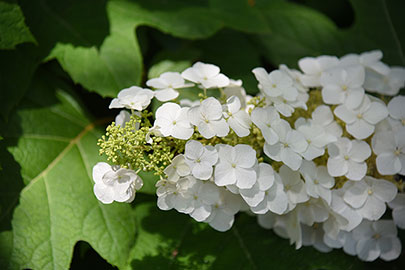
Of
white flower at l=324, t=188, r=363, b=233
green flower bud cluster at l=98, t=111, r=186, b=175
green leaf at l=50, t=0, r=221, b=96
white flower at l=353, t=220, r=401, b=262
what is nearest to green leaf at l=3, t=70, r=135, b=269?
green leaf at l=50, t=0, r=221, b=96

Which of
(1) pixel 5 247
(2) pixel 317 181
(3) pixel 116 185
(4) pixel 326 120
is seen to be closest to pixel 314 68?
(4) pixel 326 120

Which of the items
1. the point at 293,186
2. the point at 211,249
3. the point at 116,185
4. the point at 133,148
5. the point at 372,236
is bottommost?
the point at 211,249

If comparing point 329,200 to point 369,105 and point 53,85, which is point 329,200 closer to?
point 369,105

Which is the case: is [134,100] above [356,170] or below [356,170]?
above

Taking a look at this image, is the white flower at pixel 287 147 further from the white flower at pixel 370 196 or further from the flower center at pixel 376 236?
the flower center at pixel 376 236

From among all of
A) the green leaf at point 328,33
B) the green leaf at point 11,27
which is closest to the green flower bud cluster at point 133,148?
the green leaf at point 11,27

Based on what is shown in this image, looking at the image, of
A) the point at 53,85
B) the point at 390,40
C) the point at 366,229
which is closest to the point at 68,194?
the point at 53,85

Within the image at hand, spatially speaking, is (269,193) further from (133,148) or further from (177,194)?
(133,148)
